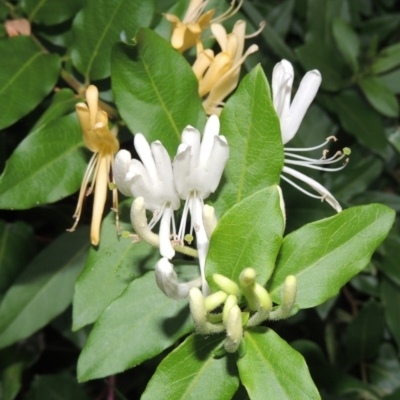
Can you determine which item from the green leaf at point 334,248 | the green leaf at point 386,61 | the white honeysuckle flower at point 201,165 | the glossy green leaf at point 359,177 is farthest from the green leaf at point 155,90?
the green leaf at point 386,61

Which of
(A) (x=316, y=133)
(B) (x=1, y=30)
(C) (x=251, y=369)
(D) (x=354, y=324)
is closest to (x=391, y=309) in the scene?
(D) (x=354, y=324)

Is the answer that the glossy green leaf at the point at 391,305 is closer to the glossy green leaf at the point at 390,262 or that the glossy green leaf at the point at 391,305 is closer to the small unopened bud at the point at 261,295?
the glossy green leaf at the point at 390,262

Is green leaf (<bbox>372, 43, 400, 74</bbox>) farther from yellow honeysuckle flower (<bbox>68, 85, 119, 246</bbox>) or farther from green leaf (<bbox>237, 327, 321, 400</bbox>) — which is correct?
green leaf (<bbox>237, 327, 321, 400</bbox>)

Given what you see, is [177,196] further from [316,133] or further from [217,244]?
[316,133]

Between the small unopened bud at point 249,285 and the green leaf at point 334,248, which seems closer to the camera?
the small unopened bud at point 249,285

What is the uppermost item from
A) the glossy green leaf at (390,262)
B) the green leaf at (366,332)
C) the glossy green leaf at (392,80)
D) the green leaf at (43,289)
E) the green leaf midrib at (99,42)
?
the green leaf midrib at (99,42)

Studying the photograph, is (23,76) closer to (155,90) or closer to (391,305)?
(155,90)
